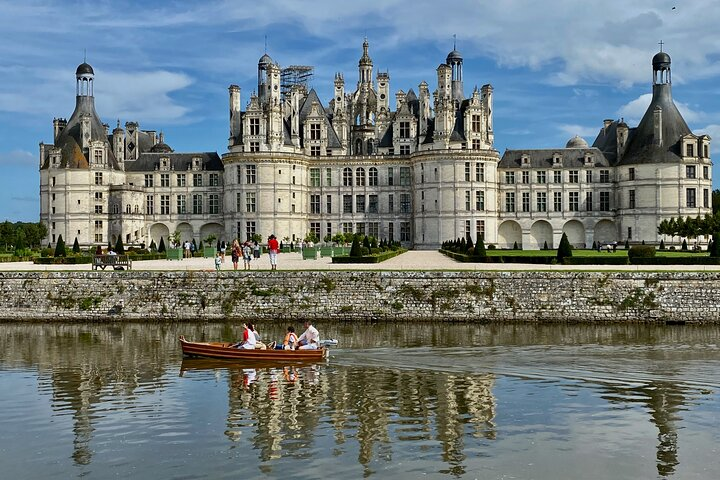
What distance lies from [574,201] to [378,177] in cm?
1865

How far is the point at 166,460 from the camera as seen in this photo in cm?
1634

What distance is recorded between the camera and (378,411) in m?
19.9

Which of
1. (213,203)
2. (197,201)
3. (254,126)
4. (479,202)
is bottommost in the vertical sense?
(479,202)

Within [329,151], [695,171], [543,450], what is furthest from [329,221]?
[543,450]

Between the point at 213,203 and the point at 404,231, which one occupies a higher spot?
the point at 213,203

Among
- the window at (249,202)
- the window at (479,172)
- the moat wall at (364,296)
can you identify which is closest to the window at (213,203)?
the window at (249,202)

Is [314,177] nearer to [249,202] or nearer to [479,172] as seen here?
[249,202]

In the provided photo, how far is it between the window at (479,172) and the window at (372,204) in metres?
10.4

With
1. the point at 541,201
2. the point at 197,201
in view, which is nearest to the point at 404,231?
the point at 541,201

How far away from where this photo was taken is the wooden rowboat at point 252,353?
1021 inches

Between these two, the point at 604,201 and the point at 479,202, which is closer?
the point at 479,202

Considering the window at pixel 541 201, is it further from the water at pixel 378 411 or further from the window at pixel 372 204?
the water at pixel 378 411

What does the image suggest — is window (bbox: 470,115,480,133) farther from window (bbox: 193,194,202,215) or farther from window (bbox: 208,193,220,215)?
window (bbox: 193,194,202,215)

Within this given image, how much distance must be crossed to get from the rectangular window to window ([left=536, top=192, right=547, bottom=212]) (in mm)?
2211
